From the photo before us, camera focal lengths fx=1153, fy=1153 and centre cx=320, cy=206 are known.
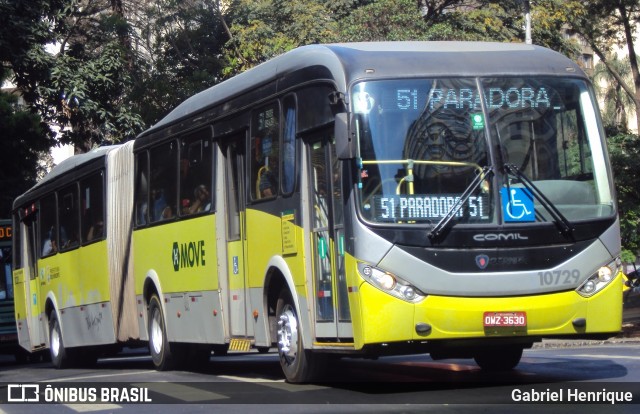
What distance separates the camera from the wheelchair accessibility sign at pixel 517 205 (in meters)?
10.1

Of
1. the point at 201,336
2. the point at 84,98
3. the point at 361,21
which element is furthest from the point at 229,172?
the point at 361,21

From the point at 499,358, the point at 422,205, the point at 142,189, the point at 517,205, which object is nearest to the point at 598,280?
the point at 517,205

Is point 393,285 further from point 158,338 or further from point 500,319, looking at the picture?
point 158,338

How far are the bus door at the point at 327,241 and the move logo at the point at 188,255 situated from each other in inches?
129

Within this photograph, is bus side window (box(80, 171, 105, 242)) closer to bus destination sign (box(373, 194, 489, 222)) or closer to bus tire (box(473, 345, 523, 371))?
bus tire (box(473, 345, 523, 371))

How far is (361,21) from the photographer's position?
1302 inches

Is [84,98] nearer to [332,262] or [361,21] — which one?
[361,21]

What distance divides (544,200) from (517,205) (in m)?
0.27

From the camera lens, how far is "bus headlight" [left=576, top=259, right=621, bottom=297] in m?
10.2

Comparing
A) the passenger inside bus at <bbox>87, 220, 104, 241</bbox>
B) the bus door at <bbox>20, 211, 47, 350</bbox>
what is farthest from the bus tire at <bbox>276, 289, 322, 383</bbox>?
the bus door at <bbox>20, 211, 47, 350</bbox>

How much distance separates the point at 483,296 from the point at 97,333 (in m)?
9.97

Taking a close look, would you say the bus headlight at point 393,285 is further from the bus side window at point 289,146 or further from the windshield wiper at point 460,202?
the bus side window at point 289,146

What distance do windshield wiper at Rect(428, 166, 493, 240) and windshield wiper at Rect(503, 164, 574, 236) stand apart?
7.5 inches

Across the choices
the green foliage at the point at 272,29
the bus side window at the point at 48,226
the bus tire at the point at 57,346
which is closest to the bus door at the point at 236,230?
the bus tire at the point at 57,346
